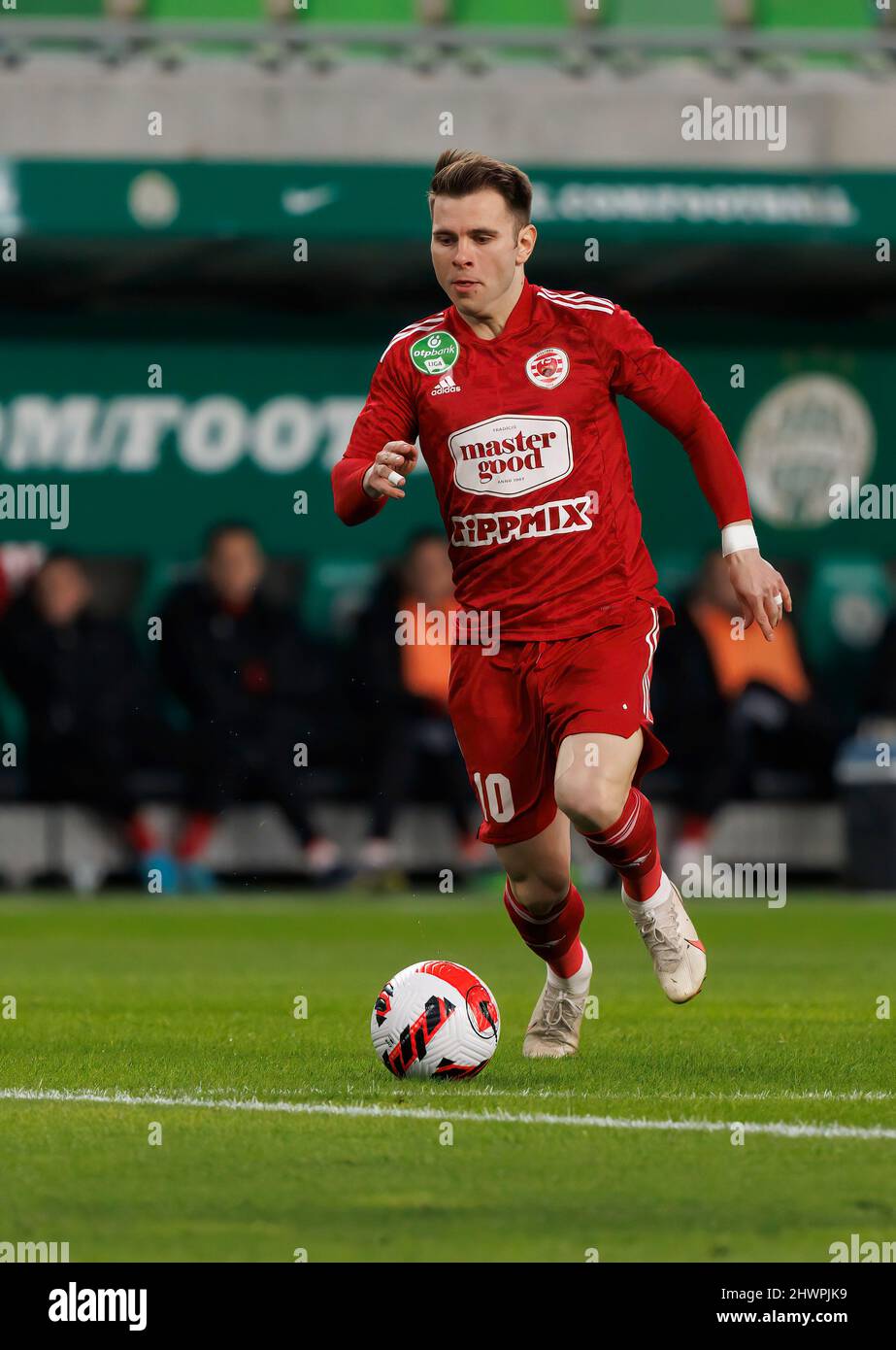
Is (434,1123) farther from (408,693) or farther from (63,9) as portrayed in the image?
(63,9)

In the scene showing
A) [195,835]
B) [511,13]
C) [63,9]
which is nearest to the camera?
[195,835]

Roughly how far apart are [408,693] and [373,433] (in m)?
8.89

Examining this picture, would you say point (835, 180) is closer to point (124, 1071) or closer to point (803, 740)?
point (803, 740)

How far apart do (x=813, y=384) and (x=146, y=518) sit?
5051 millimetres

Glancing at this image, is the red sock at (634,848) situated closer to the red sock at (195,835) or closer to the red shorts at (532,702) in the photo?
the red shorts at (532,702)

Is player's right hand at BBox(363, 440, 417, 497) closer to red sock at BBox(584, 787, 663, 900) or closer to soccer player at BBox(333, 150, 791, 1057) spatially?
soccer player at BBox(333, 150, 791, 1057)

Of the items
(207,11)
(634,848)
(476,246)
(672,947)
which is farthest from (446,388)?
(207,11)

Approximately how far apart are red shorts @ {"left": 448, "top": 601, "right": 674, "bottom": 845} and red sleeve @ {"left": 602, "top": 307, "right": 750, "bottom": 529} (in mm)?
382

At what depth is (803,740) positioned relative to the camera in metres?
16.1

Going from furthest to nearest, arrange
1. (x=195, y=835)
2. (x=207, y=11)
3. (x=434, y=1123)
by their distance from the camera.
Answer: (x=207, y=11), (x=195, y=835), (x=434, y=1123)

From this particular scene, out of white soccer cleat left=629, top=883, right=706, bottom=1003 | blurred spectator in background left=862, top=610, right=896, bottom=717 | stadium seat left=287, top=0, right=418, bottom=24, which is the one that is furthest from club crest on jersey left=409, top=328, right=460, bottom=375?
stadium seat left=287, top=0, right=418, bottom=24

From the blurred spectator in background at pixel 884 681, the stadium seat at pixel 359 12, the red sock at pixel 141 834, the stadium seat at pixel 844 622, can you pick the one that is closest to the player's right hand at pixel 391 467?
the red sock at pixel 141 834

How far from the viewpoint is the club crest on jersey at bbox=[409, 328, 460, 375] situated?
258 inches

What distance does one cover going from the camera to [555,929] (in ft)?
22.1
